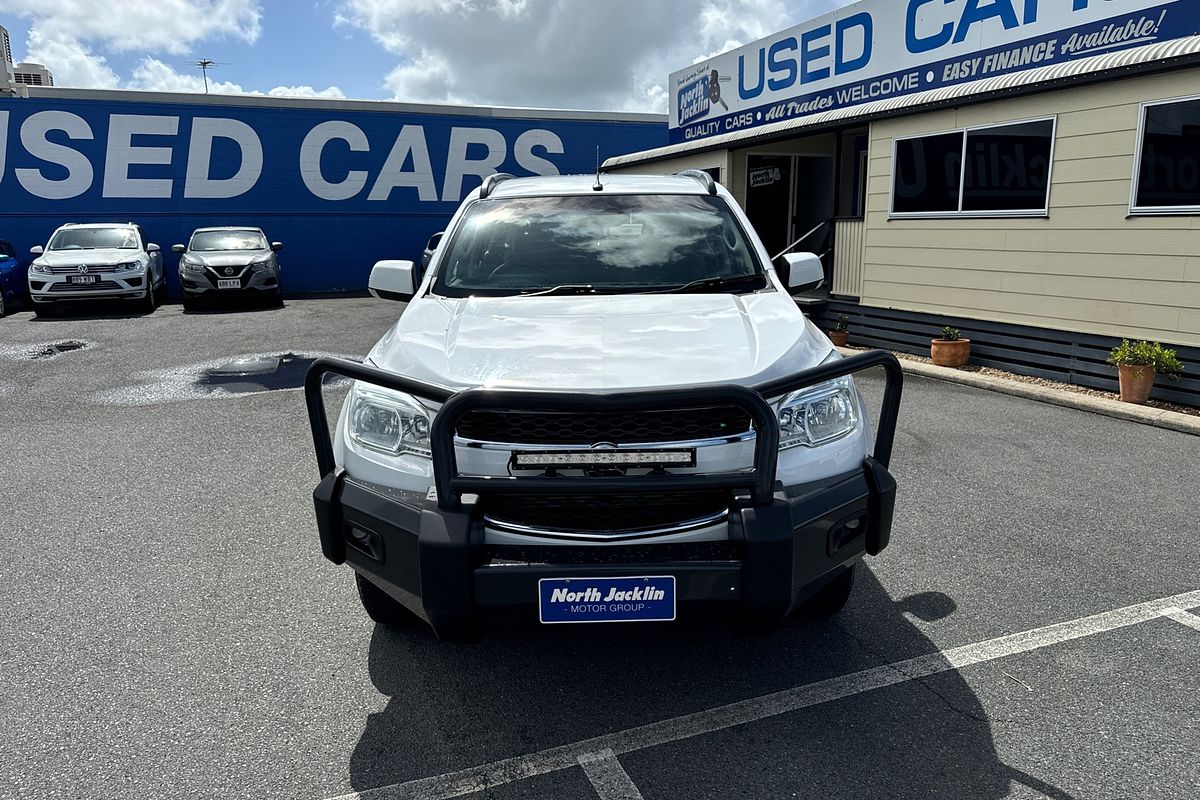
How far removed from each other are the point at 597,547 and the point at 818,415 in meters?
0.87

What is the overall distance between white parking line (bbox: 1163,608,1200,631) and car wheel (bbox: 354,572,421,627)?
121 inches

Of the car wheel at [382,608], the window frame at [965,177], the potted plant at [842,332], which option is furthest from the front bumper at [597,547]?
the potted plant at [842,332]

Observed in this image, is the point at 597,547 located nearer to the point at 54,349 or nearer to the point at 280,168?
the point at 54,349

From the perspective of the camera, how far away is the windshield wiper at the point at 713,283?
358 centimetres

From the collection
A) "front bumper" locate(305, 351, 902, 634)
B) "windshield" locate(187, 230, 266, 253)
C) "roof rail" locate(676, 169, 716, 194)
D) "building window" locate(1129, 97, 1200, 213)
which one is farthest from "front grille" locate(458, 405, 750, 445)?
"windshield" locate(187, 230, 266, 253)

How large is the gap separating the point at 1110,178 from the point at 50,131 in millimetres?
20545

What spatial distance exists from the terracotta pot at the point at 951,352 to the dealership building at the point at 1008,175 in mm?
152

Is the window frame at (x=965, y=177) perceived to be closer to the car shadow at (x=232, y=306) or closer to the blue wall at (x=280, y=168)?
the car shadow at (x=232, y=306)

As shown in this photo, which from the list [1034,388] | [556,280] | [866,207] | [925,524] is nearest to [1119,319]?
[1034,388]

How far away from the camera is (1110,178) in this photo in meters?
7.85

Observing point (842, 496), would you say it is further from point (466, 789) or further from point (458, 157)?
point (458, 157)

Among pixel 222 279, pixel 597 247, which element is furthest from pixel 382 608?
pixel 222 279

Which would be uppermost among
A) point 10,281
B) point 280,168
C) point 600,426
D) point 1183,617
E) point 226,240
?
point 280,168

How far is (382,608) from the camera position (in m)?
3.23
